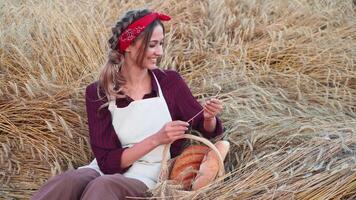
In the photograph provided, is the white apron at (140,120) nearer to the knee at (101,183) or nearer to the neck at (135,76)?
the neck at (135,76)

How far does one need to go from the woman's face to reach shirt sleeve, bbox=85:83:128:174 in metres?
0.24

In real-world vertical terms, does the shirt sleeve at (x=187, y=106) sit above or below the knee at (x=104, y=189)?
above

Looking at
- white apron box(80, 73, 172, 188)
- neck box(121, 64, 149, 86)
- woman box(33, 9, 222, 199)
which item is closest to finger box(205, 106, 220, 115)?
woman box(33, 9, 222, 199)

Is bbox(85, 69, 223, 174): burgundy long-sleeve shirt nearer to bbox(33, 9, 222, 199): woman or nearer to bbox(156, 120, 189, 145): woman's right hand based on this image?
bbox(33, 9, 222, 199): woman

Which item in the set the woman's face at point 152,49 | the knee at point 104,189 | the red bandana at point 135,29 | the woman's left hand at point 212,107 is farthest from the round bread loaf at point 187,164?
the red bandana at point 135,29

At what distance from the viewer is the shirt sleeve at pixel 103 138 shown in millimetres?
2789

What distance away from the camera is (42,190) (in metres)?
2.59

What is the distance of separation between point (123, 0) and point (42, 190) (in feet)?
7.94

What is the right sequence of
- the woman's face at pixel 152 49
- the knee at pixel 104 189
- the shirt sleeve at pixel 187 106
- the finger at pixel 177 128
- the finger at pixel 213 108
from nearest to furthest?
the knee at pixel 104 189 → the finger at pixel 177 128 → the finger at pixel 213 108 → the woman's face at pixel 152 49 → the shirt sleeve at pixel 187 106

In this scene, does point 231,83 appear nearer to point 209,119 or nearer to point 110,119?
point 209,119

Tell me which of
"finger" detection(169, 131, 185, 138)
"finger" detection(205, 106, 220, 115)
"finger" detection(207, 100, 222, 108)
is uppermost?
"finger" detection(207, 100, 222, 108)

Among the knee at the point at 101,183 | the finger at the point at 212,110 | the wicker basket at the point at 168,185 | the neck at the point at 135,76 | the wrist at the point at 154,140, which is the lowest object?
the wicker basket at the point at 168,185

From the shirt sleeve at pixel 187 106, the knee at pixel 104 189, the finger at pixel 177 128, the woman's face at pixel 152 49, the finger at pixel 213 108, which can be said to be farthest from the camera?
the shirt sleeve at pixel 187 106

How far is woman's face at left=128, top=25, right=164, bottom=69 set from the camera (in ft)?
9.26
